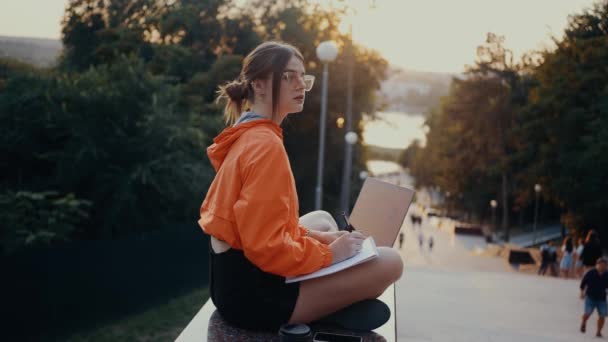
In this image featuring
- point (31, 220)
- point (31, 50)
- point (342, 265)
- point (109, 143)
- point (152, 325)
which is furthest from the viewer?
point (31, 50)

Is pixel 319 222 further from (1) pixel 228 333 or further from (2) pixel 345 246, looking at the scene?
(1) pixel 228 333

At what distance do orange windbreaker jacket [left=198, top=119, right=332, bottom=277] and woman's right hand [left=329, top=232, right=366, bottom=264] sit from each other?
0.04 m

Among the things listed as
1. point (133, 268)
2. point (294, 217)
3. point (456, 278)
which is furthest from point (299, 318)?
point (456, 278)

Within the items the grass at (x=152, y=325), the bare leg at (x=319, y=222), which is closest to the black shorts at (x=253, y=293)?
the bare leg at (x=319, y=222)

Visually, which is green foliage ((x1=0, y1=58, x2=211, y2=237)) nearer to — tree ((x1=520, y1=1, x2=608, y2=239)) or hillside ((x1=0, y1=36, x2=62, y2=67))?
hillside ((x1=0, y1=36, x2=62, y2=67))

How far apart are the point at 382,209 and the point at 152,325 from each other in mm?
8115

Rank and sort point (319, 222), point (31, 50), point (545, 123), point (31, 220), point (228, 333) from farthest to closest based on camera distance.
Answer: point (545, 123) < point (31, 50) < point (31, 220) < point (319, 222) < point (228, 333)

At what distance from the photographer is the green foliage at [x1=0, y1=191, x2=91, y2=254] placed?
11141 millimetres

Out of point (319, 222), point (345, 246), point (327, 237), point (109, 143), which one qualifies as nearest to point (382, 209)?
point (319, 222)

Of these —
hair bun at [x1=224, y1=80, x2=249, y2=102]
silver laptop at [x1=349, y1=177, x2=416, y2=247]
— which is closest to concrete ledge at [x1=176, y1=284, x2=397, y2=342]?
silver laptop at [x1=349, y1=177, x2=416, y2=247]

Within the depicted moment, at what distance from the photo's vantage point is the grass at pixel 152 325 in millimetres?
9500

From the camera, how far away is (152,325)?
10.3 meters

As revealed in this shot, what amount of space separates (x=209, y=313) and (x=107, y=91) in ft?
42.2

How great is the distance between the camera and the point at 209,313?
3.13 meters
